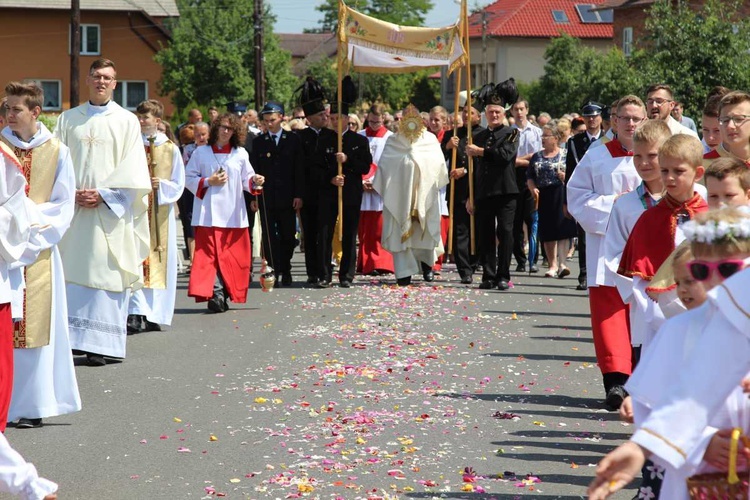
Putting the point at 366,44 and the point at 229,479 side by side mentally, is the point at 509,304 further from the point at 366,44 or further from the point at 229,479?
the point at 229,479

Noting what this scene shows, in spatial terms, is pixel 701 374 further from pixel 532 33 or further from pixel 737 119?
pixel 532 33

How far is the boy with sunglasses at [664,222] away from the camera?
6.22 m

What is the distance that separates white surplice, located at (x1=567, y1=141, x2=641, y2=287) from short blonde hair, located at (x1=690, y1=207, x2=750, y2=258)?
5.28 meters

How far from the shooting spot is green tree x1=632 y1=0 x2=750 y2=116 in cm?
2509

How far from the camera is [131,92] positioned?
7169 cm

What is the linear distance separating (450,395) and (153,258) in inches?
180

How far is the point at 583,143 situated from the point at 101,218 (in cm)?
754

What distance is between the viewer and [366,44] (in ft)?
60.4

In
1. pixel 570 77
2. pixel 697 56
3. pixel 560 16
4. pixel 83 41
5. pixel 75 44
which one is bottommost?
pixel 697 56

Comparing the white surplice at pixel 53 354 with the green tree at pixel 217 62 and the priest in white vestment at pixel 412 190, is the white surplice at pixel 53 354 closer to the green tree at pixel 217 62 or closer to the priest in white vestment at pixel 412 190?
the priest in white vestment at pixel 412 190

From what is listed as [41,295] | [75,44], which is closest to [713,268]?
[41,295]

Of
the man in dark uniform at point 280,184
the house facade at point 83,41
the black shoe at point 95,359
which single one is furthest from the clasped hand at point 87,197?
the house facade at point 83,41

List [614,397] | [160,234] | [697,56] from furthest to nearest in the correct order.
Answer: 1. [697,56]
2. [160,234]
3. [614,397]

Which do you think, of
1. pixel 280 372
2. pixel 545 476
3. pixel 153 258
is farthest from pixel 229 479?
pixel 153 258
